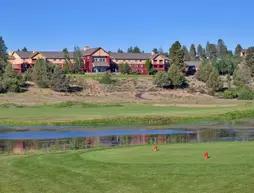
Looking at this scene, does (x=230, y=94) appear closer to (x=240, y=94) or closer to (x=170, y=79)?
(x=240, y=94)

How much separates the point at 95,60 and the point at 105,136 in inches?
5004

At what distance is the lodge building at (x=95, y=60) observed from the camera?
184875 millimetres

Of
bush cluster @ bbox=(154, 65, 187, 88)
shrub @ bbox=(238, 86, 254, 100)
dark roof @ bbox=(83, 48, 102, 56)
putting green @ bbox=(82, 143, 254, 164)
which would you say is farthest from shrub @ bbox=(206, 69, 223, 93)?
putting green @ bbox=(82, 143, 254, 164)

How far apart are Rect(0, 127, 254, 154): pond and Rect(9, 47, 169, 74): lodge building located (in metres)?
113

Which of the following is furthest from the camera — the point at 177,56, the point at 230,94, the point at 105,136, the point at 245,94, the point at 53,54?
the point at 53,54

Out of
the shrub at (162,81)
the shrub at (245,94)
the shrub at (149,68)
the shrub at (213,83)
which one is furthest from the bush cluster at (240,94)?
the shrub at (149,68)

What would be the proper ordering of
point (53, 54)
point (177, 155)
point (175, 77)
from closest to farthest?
point (177, 155)
point (175, 77)
point (53, 54)

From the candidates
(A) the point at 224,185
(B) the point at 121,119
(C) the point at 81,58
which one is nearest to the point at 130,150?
(A) the point at 224,185

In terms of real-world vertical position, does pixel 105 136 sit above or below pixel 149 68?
below

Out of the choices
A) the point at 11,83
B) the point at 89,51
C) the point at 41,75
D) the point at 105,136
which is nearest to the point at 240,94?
the point at 41,75

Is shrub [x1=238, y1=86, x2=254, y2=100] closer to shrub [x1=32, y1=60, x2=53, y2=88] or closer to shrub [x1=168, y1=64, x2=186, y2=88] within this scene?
shrub [x1=168, y1=64, x2=186, y2=88]

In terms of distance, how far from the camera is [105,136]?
60812 mm

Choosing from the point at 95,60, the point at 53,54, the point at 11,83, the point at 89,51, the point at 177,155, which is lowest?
the point at 177,155

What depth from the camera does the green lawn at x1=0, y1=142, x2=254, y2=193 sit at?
23.0 meters
